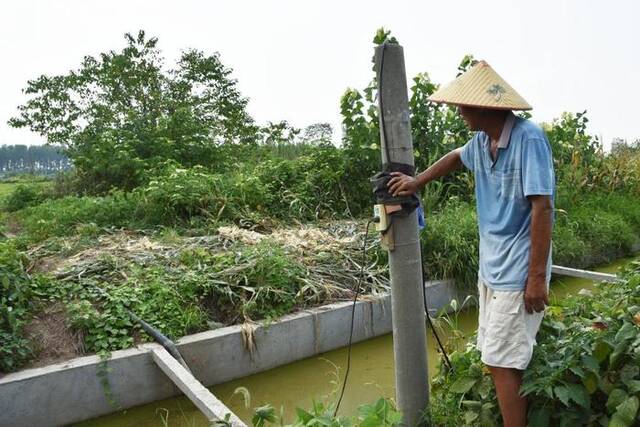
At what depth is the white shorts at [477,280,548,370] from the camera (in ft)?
6.57

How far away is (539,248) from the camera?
6.30ft

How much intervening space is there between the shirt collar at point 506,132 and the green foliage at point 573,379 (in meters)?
0.85

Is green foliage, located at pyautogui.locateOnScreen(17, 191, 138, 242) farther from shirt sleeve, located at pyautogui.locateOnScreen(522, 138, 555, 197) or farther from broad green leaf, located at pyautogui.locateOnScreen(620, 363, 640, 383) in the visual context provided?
broad green leaf, located at pyautogui.locateOnScreen(620, 363, 640, 383)

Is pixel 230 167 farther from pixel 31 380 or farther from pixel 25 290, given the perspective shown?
pixel 31 380

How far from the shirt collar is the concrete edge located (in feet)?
7.65

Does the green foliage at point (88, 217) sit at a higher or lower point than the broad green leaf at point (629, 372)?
higher

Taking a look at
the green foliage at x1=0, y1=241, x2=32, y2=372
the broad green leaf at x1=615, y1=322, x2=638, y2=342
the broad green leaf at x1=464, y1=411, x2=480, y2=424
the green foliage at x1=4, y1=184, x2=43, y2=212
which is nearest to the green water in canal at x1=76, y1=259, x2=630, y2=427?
the green foliage at x1=0, y1=241, x2=32, y2=372

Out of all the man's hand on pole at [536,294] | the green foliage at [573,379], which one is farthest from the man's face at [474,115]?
the green foliage at [573,379]

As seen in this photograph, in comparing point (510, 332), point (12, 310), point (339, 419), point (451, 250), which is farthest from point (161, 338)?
point (451, 250)

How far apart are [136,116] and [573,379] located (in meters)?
10.1

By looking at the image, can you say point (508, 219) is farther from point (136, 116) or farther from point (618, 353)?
point (136, 116)

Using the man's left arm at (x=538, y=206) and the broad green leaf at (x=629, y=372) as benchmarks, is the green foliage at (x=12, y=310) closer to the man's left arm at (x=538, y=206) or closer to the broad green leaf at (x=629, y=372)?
the man's left arm at (x=538, y=206)

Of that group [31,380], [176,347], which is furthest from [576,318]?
[31,380]

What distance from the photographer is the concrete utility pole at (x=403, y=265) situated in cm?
223
